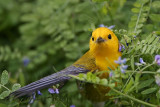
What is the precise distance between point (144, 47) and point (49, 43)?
2.02 m

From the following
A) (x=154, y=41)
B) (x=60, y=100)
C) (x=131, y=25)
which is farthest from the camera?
(x=131, y=25)

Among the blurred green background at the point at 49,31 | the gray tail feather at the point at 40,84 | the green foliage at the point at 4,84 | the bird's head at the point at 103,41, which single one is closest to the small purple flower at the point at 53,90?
the gray tail feather at the point at 40,84

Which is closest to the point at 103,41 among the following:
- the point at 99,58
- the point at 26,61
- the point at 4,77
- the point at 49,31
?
the point at 99,58

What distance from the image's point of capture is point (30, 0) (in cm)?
423

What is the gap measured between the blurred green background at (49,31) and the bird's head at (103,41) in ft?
1.73

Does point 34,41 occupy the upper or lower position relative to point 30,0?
lower

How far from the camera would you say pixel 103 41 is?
74.8 inches

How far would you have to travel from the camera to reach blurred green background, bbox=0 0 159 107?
9.04 ft

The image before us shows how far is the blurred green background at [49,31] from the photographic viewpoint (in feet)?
9.04

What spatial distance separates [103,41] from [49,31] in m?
1.29

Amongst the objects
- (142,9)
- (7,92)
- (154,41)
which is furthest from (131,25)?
(7,92)

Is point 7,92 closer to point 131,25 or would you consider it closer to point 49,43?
point 131,25

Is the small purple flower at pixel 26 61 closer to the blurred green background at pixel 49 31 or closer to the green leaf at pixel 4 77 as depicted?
the blurred green background at pixel 49 31

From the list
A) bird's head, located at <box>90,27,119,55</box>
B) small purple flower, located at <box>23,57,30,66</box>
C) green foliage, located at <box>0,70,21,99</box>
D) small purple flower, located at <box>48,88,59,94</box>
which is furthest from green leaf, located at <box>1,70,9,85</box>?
small purple flower, located at <box>23,57,30,66</box>
